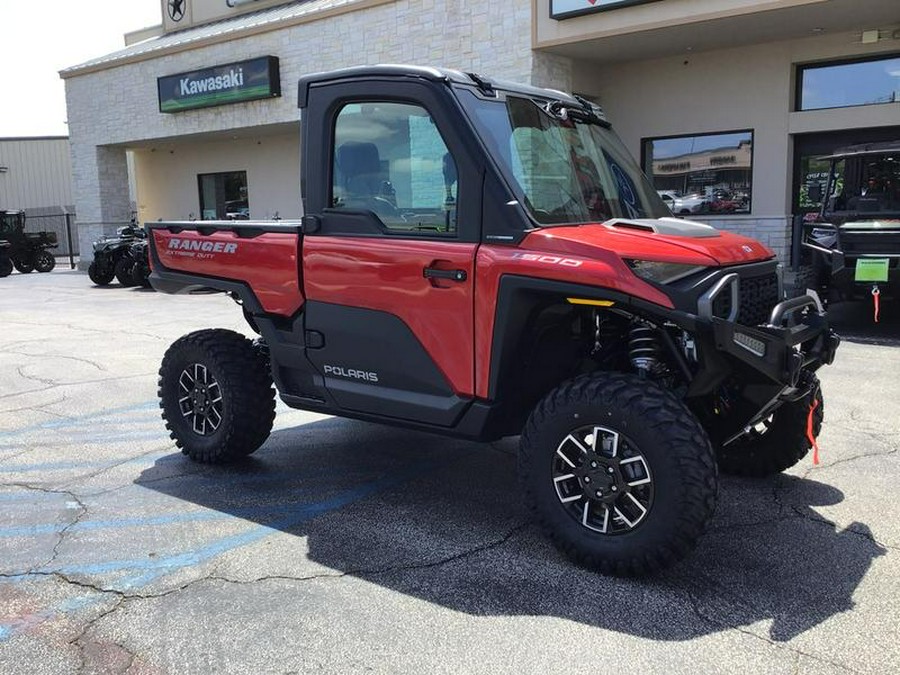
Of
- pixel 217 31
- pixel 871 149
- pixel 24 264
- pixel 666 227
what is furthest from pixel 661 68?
pixel 24 264

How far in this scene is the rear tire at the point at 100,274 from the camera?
18516 millimetres

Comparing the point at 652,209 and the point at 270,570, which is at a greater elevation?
the point at 652,209

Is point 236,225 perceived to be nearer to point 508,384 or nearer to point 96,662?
point 508,384

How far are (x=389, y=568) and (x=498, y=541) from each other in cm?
60

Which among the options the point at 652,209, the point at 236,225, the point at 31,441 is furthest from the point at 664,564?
the point at 31,441

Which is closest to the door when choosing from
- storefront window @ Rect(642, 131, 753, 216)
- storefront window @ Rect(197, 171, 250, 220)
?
storefront window @ Rect(642, 131, 753, 216)

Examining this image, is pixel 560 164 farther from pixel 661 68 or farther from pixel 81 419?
pixel 661 68

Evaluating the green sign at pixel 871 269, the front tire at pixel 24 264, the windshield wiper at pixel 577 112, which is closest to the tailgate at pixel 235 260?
the windshield wiper at pixel 577 112

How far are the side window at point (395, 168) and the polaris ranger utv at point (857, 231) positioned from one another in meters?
6.52

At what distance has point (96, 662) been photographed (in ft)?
9.72

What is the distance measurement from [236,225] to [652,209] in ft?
8.07

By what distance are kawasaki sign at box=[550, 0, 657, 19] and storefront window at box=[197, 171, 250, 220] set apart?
11683 mm

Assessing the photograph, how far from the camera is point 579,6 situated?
12.9 metres

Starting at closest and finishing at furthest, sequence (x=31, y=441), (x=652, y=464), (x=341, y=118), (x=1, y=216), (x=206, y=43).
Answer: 1. (x=652, y=464)
2. (x=341, y=118)
3. (x=31, y=441)
4. (x=206, y=43)
5. (x=1, y=216)
